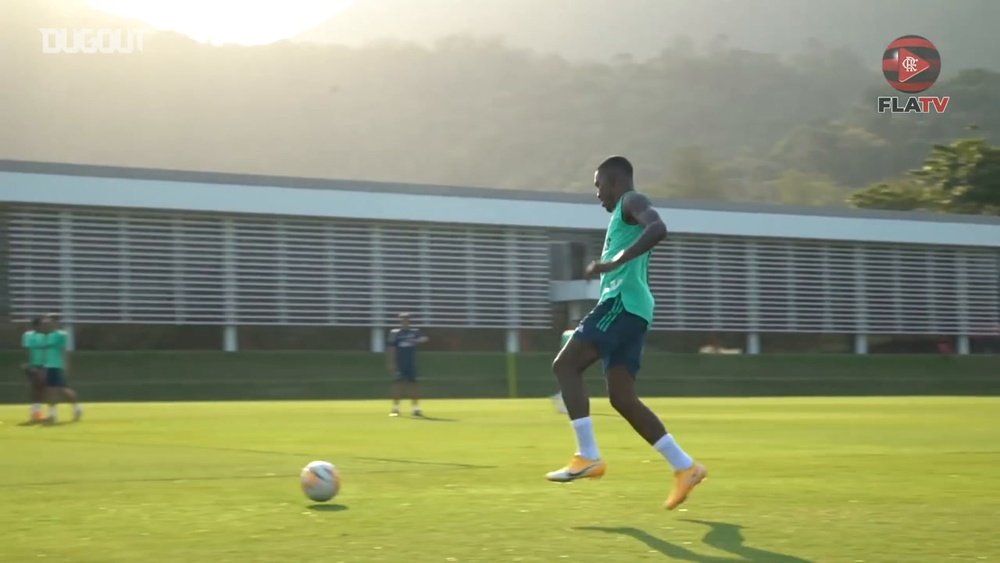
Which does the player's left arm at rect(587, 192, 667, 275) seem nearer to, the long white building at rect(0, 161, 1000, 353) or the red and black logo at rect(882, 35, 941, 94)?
the long white building at rect(0, 161, 1000, 353)

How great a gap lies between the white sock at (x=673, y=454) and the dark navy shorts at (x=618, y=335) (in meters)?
0.45

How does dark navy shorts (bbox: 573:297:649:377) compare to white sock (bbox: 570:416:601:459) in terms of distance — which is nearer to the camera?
dark navy shorts (bbox: 573:297:649:377)

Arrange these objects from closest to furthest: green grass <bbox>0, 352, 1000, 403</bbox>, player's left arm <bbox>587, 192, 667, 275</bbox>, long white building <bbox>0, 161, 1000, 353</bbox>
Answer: player's left arm <bbox>587, 192, 667, 275</bbox> → green grass <bbox>0, 352, 1000, 403</bbox> → long white building <bbox>0, 161, 1000, 353</bbox>

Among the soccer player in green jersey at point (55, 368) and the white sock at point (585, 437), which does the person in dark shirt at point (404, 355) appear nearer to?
the soccer player in green jersey at point (55, 368)

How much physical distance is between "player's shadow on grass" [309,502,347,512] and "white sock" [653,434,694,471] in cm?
196

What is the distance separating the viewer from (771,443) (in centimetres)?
1612

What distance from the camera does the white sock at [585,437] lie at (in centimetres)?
902

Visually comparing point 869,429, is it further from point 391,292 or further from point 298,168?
point 298,168

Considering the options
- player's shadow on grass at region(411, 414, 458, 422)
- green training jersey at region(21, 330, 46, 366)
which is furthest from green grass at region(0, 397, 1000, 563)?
green training jersey at region(21, 330, 46, 366)

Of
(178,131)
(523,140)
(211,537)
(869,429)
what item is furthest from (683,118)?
(211,537)

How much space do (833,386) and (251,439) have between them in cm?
3384

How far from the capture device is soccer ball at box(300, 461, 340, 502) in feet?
28.7

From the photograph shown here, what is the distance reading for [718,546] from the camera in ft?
22.8

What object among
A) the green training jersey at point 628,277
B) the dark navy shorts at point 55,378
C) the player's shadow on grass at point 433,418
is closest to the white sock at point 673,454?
the green training jersey at point 628,277
